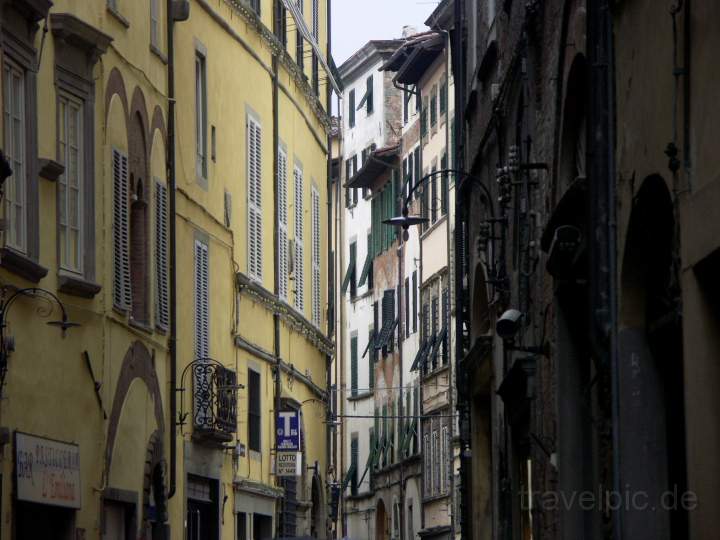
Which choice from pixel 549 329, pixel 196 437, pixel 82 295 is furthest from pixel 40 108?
pixel 196 437

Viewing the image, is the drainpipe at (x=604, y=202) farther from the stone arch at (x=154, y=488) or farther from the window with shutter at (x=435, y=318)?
the window with shutter at (x=435, y=318)

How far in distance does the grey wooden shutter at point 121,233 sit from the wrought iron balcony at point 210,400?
3624 millimetres

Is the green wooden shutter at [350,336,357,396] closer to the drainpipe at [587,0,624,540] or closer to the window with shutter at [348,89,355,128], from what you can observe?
the window with shutter at [348,89,355,128]

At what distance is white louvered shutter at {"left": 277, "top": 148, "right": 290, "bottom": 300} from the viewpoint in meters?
30.7

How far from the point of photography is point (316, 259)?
3538 centimetres

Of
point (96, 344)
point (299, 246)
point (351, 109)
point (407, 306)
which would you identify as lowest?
point (96, 344)

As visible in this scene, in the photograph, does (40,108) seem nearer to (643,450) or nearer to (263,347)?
(643,450)

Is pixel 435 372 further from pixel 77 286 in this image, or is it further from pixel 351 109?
pixel 77 286

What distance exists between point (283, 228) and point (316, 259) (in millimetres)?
4353

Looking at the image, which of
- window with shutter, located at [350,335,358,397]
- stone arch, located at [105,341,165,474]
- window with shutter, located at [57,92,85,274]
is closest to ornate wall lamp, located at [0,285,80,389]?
window with shutter, located at [57,92,85,274]

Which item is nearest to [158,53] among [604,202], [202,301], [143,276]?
[143,276]

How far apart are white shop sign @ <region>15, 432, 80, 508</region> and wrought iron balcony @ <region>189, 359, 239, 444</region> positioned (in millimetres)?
5925

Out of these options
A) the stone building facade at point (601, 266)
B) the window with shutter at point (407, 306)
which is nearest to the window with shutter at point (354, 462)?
the window with shutter at point (407, 306)

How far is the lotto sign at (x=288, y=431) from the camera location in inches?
1137
